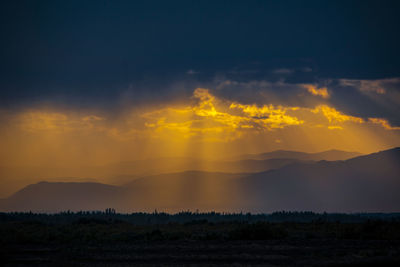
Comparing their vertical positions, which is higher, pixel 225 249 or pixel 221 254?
pixel 225 249

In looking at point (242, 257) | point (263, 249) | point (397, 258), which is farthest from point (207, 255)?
point (397, 258)

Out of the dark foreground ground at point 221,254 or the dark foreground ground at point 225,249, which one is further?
the dark foreground ground at point 225,249

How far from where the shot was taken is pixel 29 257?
29000mm

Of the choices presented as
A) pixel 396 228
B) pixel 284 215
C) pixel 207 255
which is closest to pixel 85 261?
pixel 207 255

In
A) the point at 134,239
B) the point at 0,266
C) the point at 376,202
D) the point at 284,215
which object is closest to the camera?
the point at 0,266

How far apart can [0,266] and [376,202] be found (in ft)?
566

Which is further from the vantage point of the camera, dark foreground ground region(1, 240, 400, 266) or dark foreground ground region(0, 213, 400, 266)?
dark foreground ground region(0, 213, 400, 266)

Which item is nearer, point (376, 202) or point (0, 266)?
point (0, 266)

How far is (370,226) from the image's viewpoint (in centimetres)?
3916

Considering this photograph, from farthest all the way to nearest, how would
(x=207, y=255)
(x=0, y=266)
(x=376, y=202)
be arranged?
(x=376, y=202)
(x=207, y=255)
(x=0, y=266)

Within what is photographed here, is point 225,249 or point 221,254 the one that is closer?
point 221,254

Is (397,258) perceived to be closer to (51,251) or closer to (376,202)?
(51,251)

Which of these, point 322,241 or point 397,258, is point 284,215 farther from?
point 397,258

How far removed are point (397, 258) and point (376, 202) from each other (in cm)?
16855
